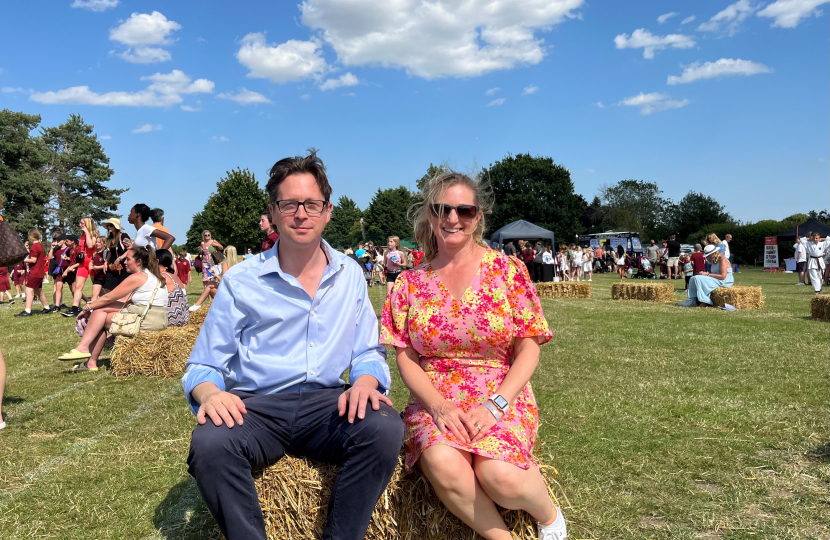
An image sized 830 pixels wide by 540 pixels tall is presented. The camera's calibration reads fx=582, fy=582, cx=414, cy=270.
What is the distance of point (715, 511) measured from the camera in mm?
3164

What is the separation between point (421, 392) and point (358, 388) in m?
0.36

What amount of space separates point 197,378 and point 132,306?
17.4 ft

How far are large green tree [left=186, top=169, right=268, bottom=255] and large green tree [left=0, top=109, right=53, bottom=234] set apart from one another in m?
19.7

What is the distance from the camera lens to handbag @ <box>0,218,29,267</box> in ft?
15.4

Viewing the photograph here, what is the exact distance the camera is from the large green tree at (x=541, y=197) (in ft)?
203

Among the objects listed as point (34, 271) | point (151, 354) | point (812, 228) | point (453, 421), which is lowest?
point (151, 354)

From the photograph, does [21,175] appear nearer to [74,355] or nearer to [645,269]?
[645,269]

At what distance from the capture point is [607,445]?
4.23m

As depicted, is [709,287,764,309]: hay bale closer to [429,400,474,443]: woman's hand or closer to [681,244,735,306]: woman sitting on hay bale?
[681,244,735,306]: woman sitting on hay bale

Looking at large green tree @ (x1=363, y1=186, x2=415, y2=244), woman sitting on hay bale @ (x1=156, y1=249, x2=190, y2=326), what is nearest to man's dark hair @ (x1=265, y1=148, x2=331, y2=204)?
woman sitting on hay bale @ (x1=156, y1=249, x2=190, y2=326)

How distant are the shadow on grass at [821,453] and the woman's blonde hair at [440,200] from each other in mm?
2722

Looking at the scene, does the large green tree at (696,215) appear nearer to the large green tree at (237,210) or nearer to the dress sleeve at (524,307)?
the large green tree at (237,210)

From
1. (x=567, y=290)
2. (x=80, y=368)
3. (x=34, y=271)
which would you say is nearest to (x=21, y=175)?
(x=34, y=271)

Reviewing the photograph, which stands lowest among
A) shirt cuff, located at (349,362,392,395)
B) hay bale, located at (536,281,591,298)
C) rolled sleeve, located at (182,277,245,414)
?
hay bale, located at (536,281,591,298)
